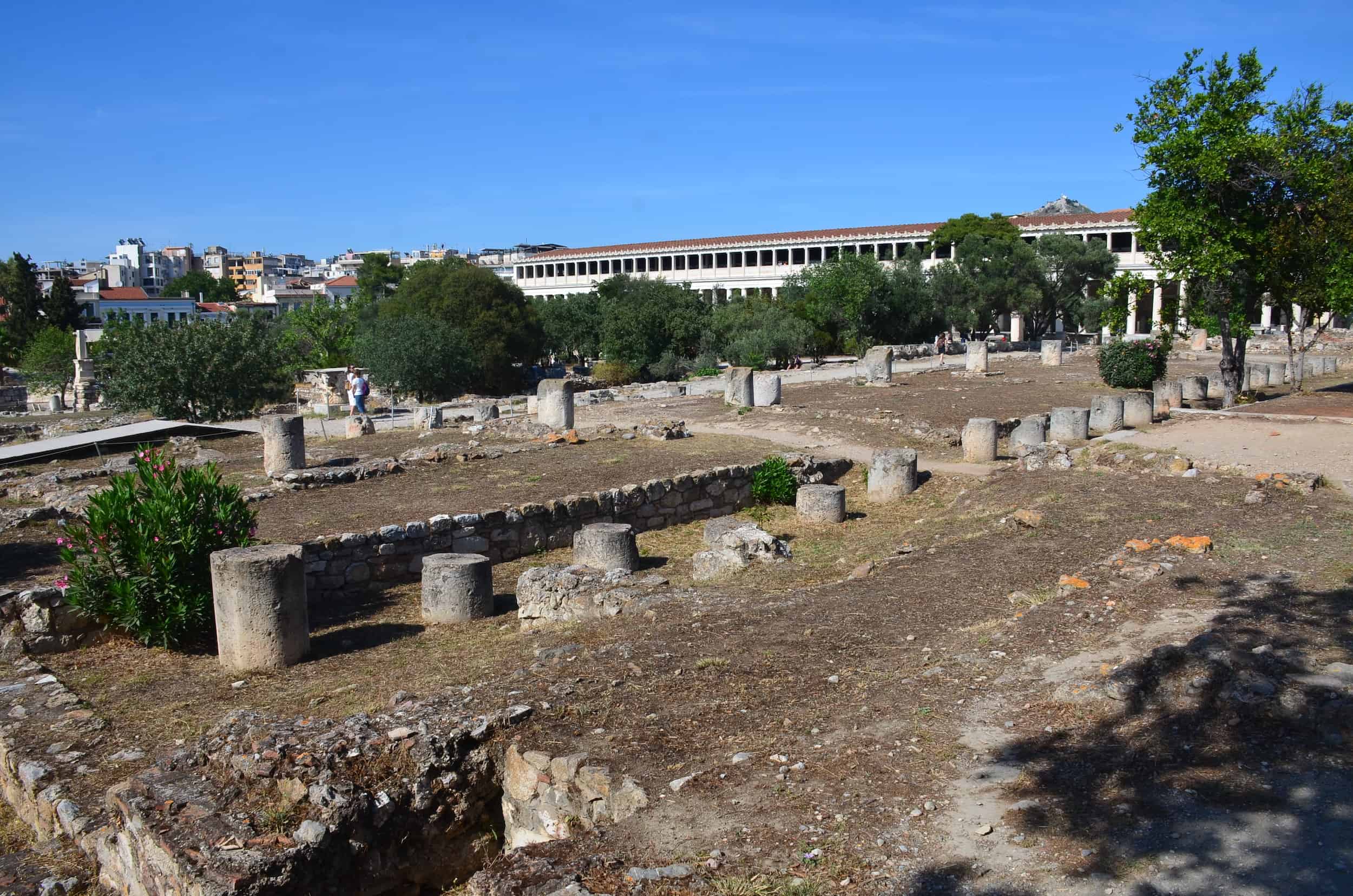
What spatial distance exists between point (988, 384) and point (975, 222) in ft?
125

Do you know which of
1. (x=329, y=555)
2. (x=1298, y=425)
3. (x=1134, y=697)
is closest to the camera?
(x=1134, y=697)

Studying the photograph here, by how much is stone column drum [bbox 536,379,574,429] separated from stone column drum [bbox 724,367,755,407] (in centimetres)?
499

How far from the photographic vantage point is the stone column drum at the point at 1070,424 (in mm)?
17453

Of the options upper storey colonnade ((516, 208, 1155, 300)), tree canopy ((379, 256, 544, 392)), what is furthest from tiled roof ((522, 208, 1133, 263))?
tree canopy ((379, 256, 544, 392))

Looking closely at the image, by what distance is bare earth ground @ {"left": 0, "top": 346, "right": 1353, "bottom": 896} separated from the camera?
14.0 feet

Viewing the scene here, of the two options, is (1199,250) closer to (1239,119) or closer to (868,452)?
(1239,119)

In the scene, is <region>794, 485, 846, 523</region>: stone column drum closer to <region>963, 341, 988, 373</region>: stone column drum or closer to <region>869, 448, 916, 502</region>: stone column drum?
<region>869, 448, 916, 502</region>: stone column drum

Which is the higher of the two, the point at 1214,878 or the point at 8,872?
the point at 1214,878

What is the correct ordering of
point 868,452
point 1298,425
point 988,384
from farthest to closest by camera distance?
point 988,384 → point 868,452 → point 1298,425

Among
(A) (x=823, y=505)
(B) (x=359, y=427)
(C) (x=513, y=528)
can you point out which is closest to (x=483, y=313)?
(B) (x=359, y=427)

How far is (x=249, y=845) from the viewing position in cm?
489

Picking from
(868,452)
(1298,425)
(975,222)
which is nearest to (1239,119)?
(1298,425)

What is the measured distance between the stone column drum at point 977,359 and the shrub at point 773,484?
16816mm

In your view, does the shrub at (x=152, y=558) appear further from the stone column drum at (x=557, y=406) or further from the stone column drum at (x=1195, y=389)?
the stone column drum at (x=1195, y=389)
